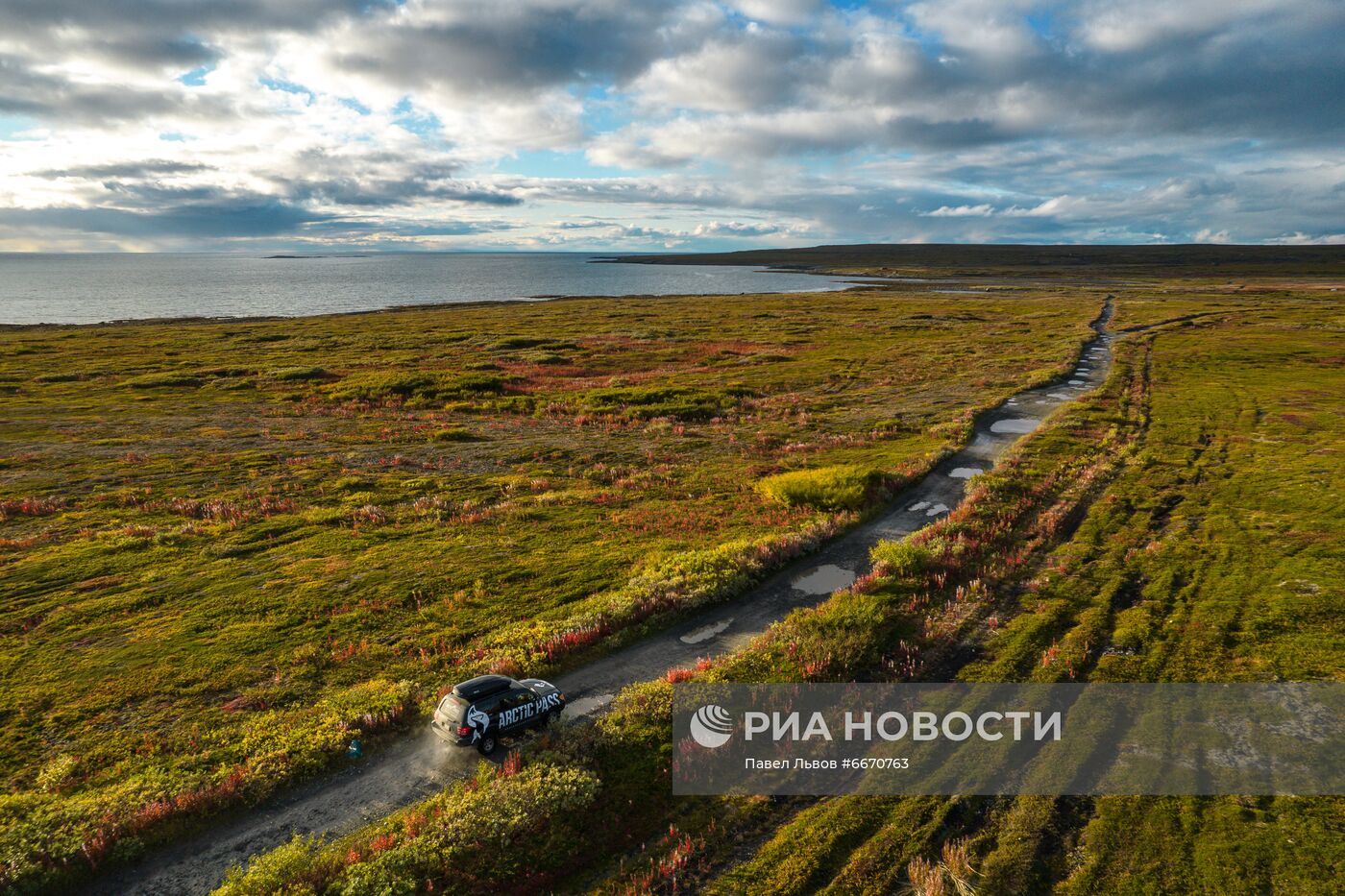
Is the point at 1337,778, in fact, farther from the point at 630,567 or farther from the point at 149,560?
the point at 149,560

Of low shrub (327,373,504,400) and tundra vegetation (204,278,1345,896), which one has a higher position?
low shrub (327,373,504,400)

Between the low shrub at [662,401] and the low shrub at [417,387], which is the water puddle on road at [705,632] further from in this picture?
the low shrub at [417,387]

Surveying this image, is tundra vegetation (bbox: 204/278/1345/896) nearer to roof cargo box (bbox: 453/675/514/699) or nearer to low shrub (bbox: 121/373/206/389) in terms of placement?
roof cargo box (bbox: 453/675/514/699)

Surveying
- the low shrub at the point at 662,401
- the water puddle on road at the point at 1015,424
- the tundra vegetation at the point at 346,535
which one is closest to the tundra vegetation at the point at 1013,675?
the tundra vegetation at the point at 346,535

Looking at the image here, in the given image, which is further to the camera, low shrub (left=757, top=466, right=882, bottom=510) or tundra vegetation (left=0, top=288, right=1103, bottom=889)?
low shrub (left=757, top=466, right=882, bottom=510)

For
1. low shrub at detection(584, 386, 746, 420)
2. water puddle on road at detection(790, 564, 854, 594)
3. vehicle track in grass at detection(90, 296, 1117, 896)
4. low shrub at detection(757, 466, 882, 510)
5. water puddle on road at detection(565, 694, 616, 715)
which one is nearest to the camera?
vehicle track in grass at detection(90, 296, 1117, 896)

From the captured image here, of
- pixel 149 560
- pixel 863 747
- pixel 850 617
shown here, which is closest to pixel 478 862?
pixel 863 747

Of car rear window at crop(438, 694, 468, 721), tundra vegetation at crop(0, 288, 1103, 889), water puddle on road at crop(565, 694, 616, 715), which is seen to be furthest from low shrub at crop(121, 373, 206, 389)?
water puddle on road at crop(565, 694, 616, 715)
